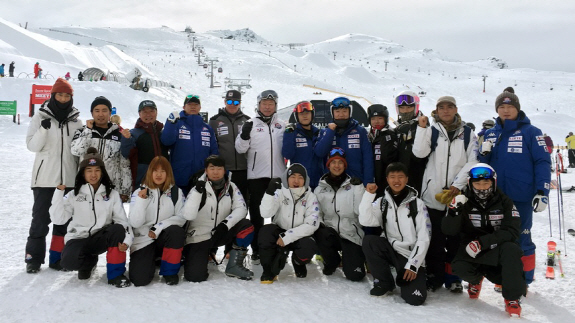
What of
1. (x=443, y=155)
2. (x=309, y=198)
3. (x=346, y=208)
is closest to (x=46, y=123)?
(x=309, y=198)

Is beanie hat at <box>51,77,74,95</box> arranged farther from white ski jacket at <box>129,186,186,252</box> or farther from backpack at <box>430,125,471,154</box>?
backpack at <box>430,125,471,154</box>

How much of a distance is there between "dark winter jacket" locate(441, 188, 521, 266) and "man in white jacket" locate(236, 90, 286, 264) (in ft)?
6.04

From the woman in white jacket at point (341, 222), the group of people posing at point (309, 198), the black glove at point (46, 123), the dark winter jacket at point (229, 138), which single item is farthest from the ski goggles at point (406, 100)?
the black glove at point (46, 123)

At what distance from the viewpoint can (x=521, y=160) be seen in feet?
11.4

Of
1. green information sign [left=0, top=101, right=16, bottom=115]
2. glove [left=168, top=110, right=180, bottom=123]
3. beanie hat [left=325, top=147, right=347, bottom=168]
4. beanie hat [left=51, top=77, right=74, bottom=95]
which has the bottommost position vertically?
beanie hat [left=325, top=147, right=347, bottom=168]

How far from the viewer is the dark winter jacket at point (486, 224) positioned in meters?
3.14

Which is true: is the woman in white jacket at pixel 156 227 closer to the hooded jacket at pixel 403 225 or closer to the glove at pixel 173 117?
the glove at pixel 173 117

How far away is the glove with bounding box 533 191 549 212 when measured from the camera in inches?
125

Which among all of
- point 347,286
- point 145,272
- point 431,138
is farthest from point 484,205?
point 145,272

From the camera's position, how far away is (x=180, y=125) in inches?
167

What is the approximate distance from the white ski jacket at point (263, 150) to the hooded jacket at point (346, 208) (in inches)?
26.0

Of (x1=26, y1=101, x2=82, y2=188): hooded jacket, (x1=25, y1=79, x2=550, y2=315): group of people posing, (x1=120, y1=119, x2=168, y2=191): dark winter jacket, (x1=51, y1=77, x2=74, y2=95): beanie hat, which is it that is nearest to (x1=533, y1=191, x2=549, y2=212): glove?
(x1=25, y1=79, x2=550, y2=315): group of people posing

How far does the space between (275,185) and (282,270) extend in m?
0.89

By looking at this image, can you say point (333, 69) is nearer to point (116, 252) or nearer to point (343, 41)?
point (116, 252)
